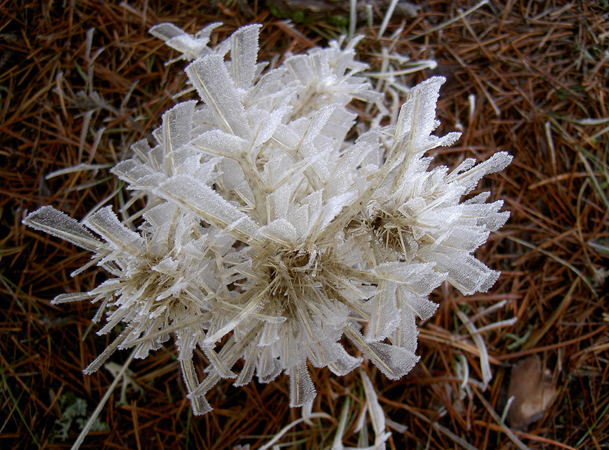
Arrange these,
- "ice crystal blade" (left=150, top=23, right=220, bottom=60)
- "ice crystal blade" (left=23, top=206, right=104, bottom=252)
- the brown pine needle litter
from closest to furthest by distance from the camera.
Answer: "ice crystal blade" (left=23, top=206, right=104, bottom=252), "ice crystal blade" (left=150, top=23, right=220, bottom=60), the brown pine needle litter

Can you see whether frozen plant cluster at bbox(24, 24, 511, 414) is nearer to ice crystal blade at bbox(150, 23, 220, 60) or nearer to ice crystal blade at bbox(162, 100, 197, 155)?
ice crystal blade at bbox(162, 100, 197, 155)

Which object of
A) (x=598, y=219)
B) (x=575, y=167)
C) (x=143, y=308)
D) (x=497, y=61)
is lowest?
(x=598, y=219)

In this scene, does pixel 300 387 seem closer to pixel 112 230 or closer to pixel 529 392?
pixel 112 230

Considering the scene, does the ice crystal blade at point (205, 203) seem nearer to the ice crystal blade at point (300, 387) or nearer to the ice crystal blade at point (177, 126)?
the ice crystal blade at point (177, 126)

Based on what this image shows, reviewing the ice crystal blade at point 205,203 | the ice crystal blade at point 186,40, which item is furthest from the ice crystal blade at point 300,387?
the ice crystal blade at point 186,40

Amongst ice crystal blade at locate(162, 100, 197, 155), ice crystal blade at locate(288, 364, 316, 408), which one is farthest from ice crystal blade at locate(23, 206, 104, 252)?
ice crystal blade at locate(288, 364, 316, 408)

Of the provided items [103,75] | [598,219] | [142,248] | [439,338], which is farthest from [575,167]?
[103,75]

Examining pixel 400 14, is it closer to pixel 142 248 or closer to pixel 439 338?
pixel 439 338
